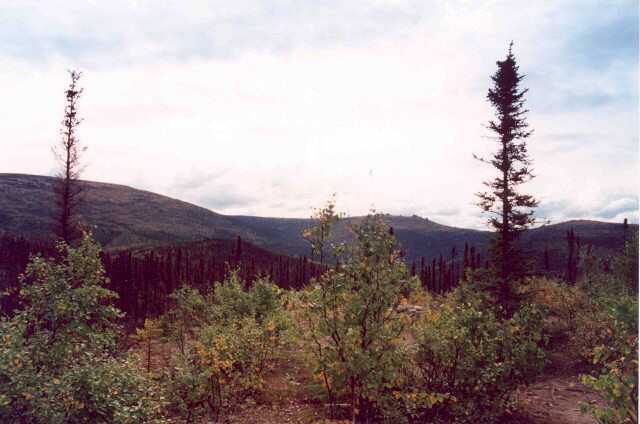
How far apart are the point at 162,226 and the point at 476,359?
12991 centimetres

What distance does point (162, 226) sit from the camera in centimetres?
13012

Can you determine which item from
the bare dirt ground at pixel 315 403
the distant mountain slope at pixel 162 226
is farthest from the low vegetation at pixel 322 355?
the distant mountain slope at pixel 162 226

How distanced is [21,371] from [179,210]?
512ft

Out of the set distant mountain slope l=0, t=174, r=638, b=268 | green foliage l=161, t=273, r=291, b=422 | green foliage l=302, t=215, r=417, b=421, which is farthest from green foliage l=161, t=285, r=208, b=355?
distant mountain slope l=0, t=174, r=638, b=268

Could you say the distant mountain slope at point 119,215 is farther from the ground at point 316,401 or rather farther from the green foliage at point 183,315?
the ground at point 316,401

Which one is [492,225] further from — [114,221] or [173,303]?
[114,221]

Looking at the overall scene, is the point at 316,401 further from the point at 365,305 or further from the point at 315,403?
the point at 365,305

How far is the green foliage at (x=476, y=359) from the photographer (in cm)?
1000

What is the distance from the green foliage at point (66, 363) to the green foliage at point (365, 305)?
345cm

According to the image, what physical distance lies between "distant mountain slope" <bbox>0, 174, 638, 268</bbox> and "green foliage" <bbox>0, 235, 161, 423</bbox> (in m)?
75.7

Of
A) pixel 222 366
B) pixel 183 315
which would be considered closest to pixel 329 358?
pixel 222 366

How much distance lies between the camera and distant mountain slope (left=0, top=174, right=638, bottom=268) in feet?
329

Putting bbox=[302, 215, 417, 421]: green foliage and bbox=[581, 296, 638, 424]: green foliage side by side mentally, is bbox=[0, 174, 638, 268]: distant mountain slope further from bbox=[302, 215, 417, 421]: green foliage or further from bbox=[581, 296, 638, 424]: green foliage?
bbox=[581, 296, 638, 424]: green foliage

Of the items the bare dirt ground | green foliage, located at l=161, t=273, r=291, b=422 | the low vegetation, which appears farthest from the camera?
the bare dirt ground
